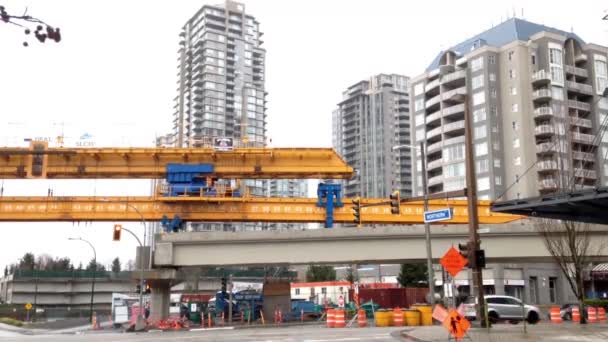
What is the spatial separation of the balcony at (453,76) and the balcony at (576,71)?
14497 millimetres

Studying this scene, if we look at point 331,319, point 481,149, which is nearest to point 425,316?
point 331,319

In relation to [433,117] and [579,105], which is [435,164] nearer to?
[433,117]

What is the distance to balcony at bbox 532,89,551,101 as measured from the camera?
8994 cm

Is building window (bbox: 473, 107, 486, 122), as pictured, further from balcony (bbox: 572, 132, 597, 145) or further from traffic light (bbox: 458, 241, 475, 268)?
traffic light (bbox: 458, 241, 475, 268)

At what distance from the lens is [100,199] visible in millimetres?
40938

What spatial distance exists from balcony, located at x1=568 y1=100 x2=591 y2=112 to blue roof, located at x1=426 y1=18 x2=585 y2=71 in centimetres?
1121

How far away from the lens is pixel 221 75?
552 feet

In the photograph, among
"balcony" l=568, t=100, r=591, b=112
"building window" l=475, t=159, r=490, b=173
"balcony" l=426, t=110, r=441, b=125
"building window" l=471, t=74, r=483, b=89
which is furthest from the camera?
"balcony" l=426, t=110, r=441, b=125

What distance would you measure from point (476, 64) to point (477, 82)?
2.71 meters

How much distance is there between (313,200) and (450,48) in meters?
71.3

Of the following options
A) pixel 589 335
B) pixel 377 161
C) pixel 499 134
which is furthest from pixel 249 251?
pixel 377 161

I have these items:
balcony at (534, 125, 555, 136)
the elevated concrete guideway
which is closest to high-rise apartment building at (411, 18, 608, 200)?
balcony at (534, 125, 555, 136)

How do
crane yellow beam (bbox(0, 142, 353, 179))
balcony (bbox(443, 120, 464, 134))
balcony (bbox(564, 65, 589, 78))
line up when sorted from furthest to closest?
balcony (bbox(443, 120, 464, 134)) < balcony (bbox(564, 65, 589, 78)) < crane yellow beam (bbox(0, 142, 353, 179))

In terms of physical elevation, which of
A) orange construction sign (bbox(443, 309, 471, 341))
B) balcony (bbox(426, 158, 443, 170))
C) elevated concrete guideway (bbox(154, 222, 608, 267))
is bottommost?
orange construction sign (bbox(443, 309, 471, 341))
